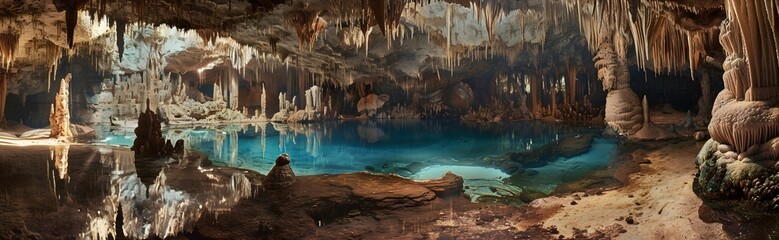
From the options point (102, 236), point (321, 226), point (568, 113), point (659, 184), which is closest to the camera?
point (102, 236)

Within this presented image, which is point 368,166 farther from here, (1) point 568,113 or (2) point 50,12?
(1) point 568,113

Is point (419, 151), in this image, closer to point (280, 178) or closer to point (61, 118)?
point (280, 178)

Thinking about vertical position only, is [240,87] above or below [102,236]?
above

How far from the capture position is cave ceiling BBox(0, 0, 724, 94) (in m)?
6.93

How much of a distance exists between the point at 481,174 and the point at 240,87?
63.2ft

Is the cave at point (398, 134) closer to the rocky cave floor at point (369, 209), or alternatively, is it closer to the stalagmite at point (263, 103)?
the rocky cave floor at point (369, 209)

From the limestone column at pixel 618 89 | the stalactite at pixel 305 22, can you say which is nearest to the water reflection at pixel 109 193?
the stalactite at pixel 305 22

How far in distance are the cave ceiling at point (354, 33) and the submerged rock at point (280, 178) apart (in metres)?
2.68

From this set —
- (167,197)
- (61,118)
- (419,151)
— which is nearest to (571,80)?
(419,151)

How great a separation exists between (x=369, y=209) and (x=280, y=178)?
5.09 feet

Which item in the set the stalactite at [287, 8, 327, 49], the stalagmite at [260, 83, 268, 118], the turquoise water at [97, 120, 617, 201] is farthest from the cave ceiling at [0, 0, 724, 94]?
the turquoise water at [97, 120, 617, 201]

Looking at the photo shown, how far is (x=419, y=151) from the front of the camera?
1244 cm

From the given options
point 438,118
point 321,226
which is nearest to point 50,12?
point 321,226

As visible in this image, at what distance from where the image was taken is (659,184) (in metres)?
5.55
